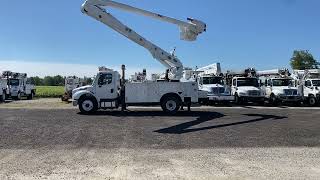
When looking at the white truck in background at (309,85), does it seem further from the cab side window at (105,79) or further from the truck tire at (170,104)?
the cab side window at (105,79)

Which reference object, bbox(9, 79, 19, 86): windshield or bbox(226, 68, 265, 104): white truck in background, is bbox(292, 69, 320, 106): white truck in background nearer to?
bbox(226, 68, 265, 104): white truck in background

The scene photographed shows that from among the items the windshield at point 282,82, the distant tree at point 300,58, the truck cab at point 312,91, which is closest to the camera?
the truck cab at point 312,91

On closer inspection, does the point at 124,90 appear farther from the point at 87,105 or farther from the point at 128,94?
the point at 87,105

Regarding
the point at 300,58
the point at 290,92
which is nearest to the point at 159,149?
the point at 290,92

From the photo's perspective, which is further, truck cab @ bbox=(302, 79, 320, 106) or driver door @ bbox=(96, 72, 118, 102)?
truck cab @ bbox=(302, 79, 320, 106)

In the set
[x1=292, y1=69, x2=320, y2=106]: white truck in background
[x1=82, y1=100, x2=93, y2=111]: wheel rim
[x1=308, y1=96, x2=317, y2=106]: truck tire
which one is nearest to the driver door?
[x1=82, y1=100, x2=93, y2=111]: wheel rim

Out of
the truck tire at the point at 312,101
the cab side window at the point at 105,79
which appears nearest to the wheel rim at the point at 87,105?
the cab side window at the point at 105,79

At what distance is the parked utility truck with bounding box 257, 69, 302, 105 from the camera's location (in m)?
34.6

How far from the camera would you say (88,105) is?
25.8m

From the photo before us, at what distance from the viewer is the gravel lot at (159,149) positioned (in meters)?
10.2

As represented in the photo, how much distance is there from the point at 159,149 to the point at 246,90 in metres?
22.1

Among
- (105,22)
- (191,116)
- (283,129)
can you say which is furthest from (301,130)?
(105,22)

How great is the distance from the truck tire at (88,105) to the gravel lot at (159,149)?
13.9 ft

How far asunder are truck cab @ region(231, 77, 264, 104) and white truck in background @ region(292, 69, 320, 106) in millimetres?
3093
